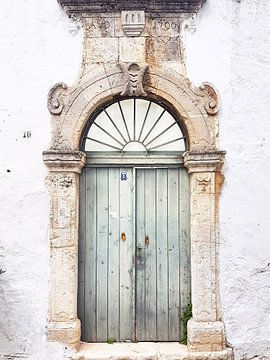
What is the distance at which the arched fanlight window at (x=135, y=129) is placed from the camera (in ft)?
18.1

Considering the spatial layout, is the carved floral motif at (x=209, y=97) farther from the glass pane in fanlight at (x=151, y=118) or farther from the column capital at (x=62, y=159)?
the column capital at (x=62, y=159)

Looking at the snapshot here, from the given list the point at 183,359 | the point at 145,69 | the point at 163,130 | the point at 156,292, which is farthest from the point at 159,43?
the point at 183,359

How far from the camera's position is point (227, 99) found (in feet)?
17.5

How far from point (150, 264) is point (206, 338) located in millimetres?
1010

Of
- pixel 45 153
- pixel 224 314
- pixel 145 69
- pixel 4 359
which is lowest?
pixel 4 359

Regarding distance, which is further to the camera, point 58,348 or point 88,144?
point 88,144

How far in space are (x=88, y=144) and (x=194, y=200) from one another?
1.39m

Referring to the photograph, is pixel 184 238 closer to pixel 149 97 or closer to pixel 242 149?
pixel 242 149

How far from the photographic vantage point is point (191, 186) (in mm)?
5289

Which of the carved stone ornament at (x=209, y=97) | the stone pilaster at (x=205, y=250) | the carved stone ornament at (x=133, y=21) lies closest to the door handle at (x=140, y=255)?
the stone pilaster at (x=205, y=250)

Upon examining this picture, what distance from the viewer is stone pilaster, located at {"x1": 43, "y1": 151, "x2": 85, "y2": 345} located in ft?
16.7

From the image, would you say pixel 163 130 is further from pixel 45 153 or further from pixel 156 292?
pixel 156 292

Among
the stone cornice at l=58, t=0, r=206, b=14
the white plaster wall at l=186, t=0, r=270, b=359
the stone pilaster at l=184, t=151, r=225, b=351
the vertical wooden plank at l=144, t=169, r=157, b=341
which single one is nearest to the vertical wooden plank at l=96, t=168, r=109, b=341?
the vertical wooden plank at l=144, t=169, r=157, b=341

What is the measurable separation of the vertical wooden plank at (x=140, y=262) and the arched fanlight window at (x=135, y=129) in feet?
1.43
